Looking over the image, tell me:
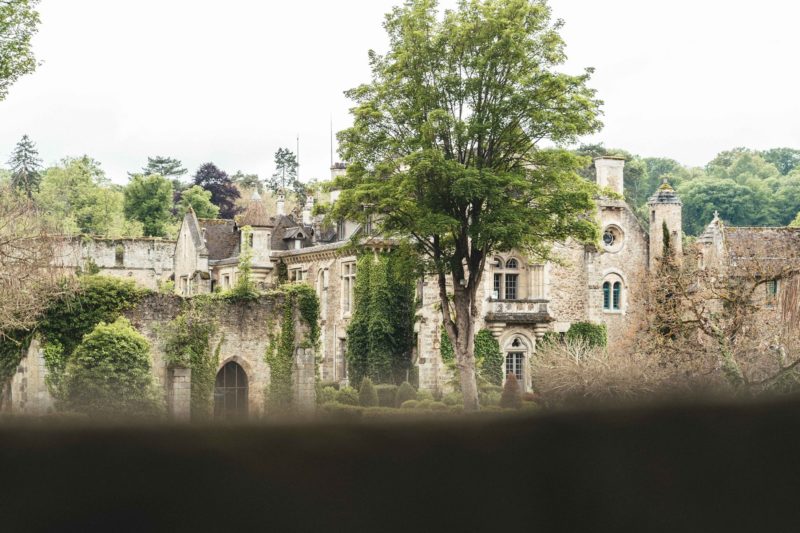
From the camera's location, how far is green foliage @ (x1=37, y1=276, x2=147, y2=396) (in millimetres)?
29359

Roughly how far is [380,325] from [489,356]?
4.73m

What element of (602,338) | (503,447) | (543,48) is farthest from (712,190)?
(503,447)

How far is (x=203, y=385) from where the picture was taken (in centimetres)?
3114

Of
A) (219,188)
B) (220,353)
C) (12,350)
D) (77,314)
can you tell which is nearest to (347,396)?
(220,353)

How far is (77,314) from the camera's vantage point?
97.4ft

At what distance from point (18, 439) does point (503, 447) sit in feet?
6.12

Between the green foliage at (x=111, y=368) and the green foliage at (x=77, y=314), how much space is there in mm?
583

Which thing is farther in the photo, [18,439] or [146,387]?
[146,387]

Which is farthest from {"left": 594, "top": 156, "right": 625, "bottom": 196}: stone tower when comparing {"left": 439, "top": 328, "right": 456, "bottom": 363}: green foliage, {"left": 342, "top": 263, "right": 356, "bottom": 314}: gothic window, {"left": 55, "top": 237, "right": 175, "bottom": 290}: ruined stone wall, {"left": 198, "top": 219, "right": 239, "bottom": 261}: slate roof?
{"left": 55, "top": 237, "right": 175, "bottom": 290}: ruined stone wall

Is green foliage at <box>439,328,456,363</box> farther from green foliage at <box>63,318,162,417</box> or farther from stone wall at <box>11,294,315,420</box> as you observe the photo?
green foliage at <box>63,318,162,417</box>

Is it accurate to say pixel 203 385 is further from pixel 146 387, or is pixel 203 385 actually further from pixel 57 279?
pixel 57 279

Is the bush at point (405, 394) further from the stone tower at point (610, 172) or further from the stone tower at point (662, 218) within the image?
the stone tower at point (610, 172)

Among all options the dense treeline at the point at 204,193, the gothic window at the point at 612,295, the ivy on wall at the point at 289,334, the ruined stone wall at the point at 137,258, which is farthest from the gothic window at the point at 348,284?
the dense treeline at the point at 204,193

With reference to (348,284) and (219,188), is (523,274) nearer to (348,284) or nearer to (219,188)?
(348,284)
